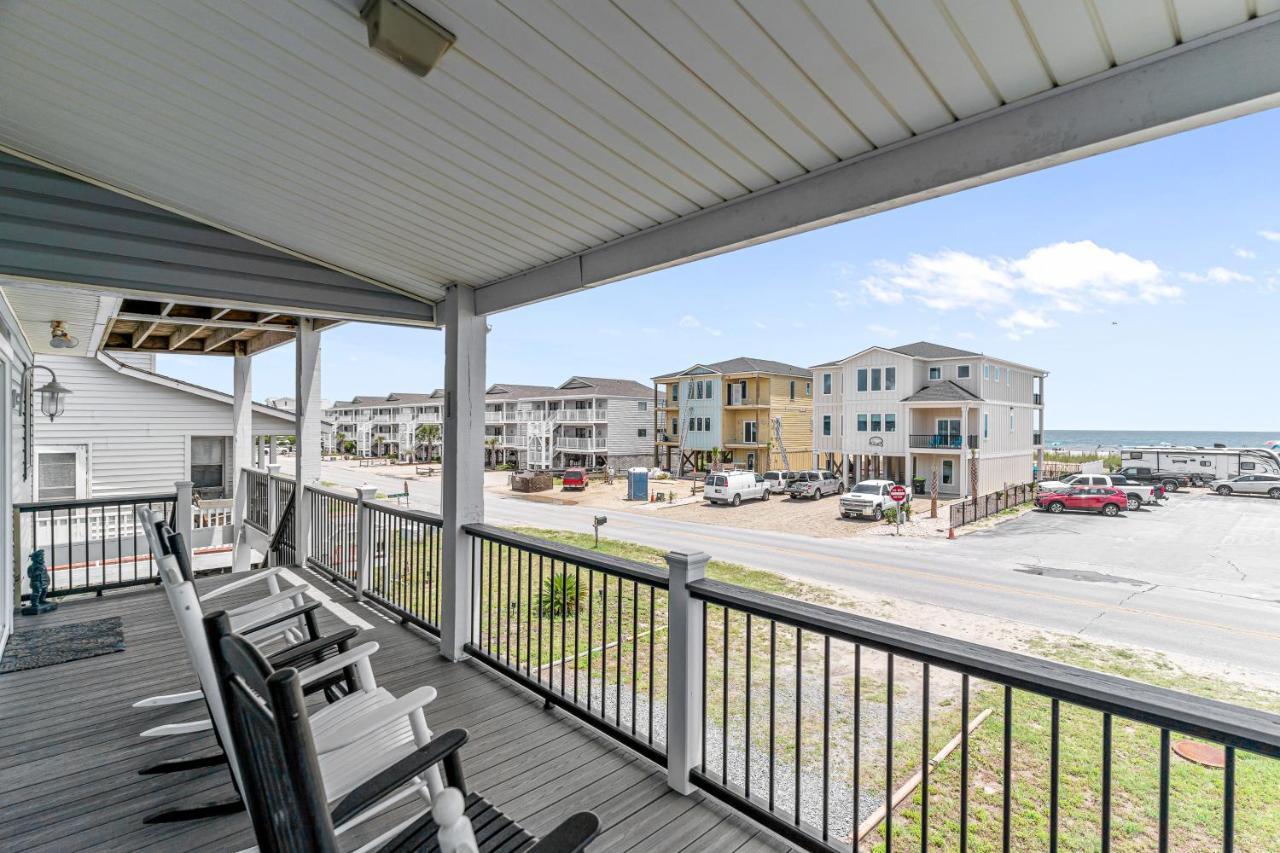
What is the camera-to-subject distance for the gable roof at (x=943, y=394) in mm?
15516

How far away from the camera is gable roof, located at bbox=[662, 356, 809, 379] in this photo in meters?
23.0

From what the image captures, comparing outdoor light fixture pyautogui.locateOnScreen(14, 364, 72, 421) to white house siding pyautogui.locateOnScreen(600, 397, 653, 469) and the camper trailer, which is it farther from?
white house siding pyautogui.locateOnScreen(600, 397, 653, 469)

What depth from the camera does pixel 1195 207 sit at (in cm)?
1307

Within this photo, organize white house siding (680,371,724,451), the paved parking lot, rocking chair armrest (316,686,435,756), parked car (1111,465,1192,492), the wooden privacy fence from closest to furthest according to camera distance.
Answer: rocking chair armrest (316,686,435,756), the paved parking lot, the wooden privacy fence, parked car (1111,465,1192,492), white house siding (680,371,724,451)

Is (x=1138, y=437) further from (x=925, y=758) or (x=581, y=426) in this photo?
(x=925, y=758)

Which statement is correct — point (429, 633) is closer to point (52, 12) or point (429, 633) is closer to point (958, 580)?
point (52, 12)

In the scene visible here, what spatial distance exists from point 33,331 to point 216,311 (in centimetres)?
151

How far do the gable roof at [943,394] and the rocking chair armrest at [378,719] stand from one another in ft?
54.7

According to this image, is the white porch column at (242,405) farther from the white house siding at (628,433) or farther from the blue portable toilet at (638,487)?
the white house siding at (628,433)

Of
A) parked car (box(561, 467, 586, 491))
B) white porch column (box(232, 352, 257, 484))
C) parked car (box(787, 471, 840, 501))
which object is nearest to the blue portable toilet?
parked car (box(561, 467, 586, 491))

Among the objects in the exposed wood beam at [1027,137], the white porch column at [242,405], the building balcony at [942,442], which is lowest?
the building balcony at [942,442]

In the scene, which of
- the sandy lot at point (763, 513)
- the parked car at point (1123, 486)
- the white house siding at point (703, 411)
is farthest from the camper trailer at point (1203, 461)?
the white house siding at point (703, 411)

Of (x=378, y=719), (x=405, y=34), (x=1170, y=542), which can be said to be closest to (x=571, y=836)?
(x=378, y=719)

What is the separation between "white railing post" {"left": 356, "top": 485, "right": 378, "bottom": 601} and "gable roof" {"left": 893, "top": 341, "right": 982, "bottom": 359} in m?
16.2
